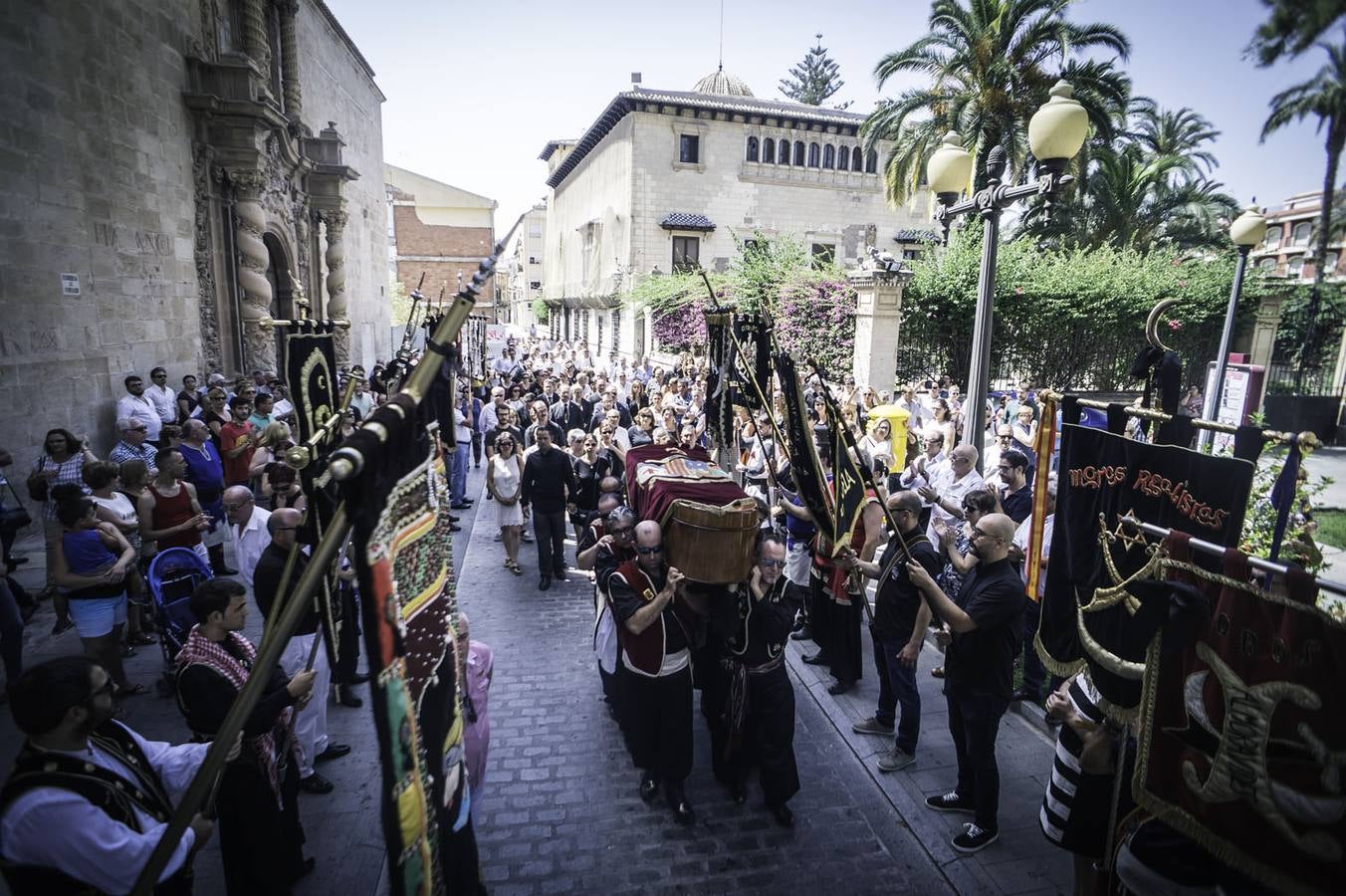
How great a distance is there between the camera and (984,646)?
4.33 metres

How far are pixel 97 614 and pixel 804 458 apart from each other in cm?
546

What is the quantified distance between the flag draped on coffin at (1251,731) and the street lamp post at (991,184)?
13.9 feet

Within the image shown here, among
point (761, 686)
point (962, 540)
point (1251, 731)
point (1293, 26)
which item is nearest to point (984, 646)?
point (761, 686)

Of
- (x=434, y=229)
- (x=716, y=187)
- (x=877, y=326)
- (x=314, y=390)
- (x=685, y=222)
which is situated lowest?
(x=314, y=390)

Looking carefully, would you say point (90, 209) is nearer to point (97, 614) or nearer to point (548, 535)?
point (97, 614)

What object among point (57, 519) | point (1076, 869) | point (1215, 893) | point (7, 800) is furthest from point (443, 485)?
point (57, 519)

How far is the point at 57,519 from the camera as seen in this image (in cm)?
507

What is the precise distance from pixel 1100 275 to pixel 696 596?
1685cm

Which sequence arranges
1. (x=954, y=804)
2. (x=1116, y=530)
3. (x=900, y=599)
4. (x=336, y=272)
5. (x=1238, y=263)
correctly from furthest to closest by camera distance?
(x=336, y=272)
(x=1238, y=263)
(x=900, y=599)
(x=954, y=804)
(x=1116, y=530)

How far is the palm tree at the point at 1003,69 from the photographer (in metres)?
17.1

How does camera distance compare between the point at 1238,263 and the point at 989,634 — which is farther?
the point at 1238,263

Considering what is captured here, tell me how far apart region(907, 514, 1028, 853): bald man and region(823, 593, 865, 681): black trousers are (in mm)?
1713

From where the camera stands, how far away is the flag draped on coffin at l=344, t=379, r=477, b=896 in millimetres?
2084

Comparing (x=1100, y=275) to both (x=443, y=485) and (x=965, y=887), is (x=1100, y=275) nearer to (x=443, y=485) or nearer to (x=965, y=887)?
(x=965, y=887)
